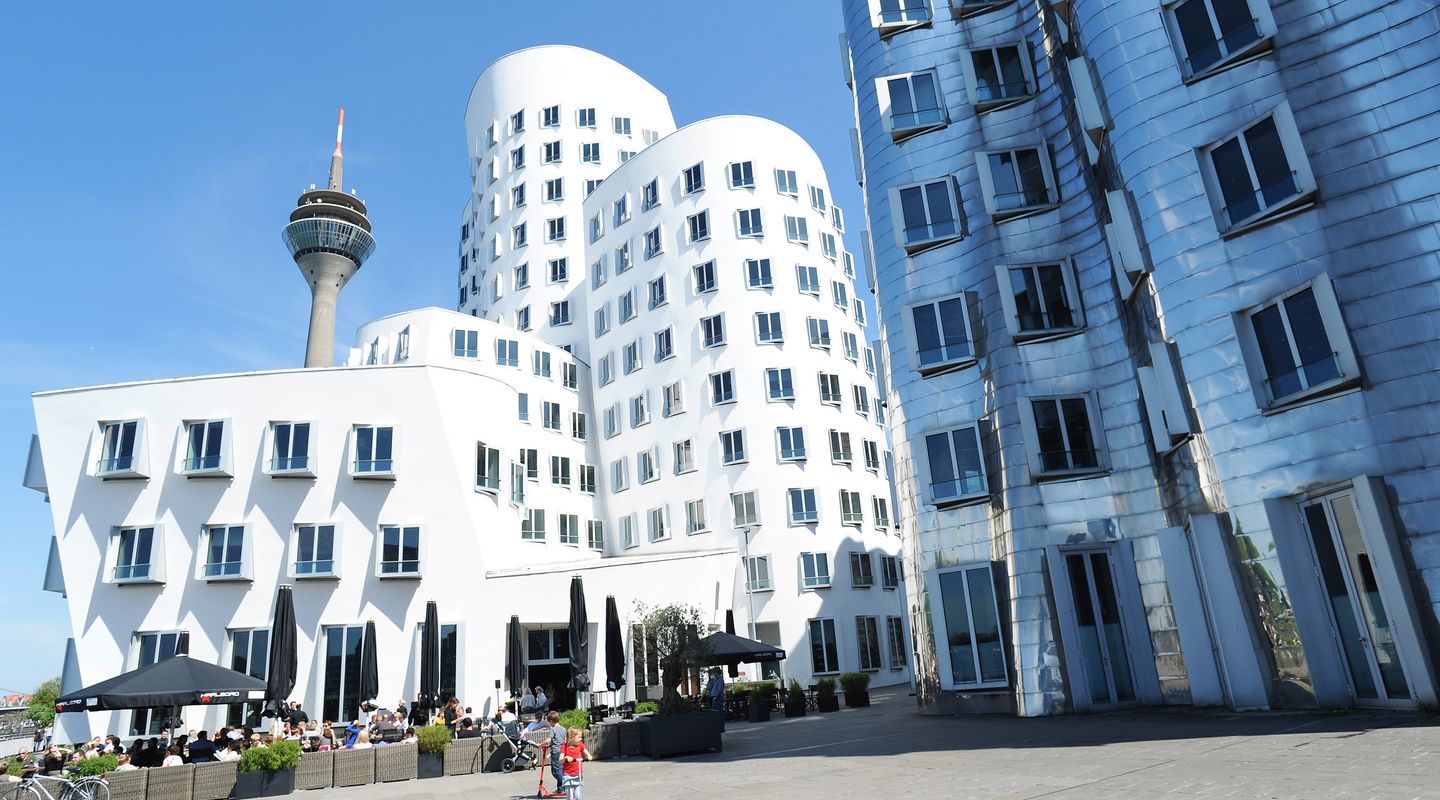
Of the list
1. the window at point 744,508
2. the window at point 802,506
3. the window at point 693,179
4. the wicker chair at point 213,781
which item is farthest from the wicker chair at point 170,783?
the window at point 693,179

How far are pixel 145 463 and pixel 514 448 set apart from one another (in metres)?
14.5

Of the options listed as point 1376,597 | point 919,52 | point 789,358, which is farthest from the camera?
point 789,358

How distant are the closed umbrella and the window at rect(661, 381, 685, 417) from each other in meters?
18.8

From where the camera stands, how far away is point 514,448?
41.0 meters

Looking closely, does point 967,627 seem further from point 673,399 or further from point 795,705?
point 673,399

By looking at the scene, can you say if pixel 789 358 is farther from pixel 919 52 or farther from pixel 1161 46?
pixel 1161 46

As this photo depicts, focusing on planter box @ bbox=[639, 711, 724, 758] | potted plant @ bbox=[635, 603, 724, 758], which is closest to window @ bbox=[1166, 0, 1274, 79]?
potted plant @ bbox=[635, 603, 724, 758]

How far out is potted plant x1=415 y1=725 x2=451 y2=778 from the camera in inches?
748

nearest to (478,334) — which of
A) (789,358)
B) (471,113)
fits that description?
(789,358)

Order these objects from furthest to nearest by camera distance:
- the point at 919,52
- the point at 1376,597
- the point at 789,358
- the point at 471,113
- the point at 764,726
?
the point at 471,113, the point at 789,358, the point at 764,726, the point at 919,52, the point at 1376,597

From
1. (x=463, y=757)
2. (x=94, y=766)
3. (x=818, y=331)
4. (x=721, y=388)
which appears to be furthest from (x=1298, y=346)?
(x=818, y=331)

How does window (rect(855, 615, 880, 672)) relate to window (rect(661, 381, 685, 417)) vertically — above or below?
below

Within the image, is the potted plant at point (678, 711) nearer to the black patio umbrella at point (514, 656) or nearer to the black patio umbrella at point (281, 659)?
the black patio umbrella at point (514, 656)

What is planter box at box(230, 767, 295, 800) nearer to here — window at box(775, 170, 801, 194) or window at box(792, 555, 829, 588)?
window at box(792, 555, 829, 588)
